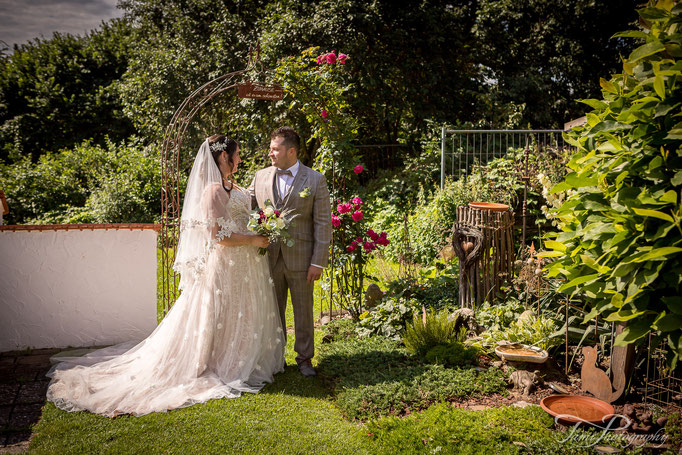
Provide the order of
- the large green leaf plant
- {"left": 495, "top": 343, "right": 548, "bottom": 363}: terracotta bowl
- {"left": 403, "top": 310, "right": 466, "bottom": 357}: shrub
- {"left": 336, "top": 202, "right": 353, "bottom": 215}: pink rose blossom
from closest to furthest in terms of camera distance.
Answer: the large green leaf plant, {"left": 495, "top": 343, "right": 548, "bottom": 363}: terracotta bowl, {"left": 403, "top": 310, "right": 466, "bottom": 357}: shrub, {"left": 336, "top": 202, "right": 353, "bottom": 215}: pink rose blossom

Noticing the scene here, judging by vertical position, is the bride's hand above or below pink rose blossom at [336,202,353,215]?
below

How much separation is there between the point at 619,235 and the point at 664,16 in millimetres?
1140

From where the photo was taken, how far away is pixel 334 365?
4027 mm

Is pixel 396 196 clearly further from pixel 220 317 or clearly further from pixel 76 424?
pixel 76 424

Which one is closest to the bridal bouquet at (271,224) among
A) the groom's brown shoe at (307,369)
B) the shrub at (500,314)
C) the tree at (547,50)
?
the groom's brown shoe at (307,369)

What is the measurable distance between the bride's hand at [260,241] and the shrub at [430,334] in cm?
155

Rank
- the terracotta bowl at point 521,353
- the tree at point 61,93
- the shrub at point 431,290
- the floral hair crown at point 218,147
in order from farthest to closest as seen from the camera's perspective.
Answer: the tree at point 61,93, the shrub at point 431,290, the floral hair crown at point 218,147, the terracotta bowl at point 521,353

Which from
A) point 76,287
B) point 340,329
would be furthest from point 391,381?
point 76,287

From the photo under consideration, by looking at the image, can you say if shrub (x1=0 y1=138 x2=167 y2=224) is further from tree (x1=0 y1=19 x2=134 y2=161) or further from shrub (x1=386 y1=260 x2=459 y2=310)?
shrub (x1=386 y1=260 x2=459 y2=310)

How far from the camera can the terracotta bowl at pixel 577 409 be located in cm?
289

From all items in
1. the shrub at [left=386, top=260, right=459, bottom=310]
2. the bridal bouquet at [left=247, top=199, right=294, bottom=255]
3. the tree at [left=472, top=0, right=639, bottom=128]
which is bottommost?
the shrub at [left=386, top=260, right=459, bottom=310]

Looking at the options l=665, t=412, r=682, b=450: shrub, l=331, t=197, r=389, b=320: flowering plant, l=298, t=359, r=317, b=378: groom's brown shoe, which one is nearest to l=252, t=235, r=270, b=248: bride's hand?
l=298, t=359, r=317, b=378: groom's brown shoe

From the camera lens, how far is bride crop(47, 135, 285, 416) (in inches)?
142

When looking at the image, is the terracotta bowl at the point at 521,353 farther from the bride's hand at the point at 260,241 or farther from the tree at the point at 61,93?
the tree at the point at 61,93
